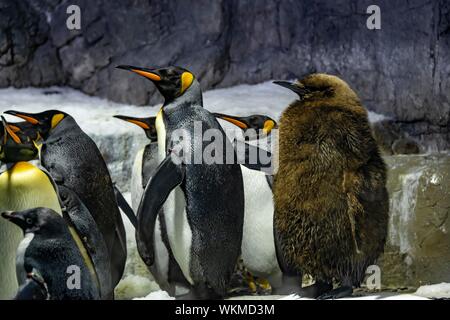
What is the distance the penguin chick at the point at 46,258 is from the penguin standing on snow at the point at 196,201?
56 centimetres

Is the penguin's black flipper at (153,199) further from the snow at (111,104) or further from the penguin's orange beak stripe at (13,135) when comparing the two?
the snow at (111,104)

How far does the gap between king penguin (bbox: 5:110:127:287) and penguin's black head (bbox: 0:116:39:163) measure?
0.15m

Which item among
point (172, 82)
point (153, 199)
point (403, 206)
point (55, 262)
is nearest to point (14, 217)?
point (55, 262)

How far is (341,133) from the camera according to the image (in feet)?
9.60

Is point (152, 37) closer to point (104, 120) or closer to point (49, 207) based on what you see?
point (104, 120)

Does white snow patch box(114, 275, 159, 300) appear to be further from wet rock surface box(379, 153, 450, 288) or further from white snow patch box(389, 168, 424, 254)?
white snow patch box(389, 168, 424, 254)

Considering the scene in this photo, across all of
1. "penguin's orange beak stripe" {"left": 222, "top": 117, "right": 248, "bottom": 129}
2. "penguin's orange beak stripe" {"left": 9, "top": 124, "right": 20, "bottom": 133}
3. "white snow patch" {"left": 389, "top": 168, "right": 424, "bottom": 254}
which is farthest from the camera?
"white snow patch" {"left": 389, "top": 168, "right": 424, "bottom": 254}

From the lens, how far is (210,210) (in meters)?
3.20

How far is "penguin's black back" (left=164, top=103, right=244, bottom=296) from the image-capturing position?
318cm

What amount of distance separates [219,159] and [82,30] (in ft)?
7.20

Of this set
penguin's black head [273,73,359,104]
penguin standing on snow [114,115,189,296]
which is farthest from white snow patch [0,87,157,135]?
penguin's black head [273,73,359,104]

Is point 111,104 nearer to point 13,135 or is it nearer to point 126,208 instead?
point 126,208

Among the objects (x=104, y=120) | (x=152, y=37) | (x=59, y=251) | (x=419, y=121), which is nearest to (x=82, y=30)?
(x=152, y=37)

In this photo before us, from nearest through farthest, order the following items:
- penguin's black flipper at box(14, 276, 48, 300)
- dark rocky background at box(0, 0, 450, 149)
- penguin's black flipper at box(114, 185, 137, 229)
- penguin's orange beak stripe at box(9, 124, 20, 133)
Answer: penguin's black flipper at box(14, 276, 48, 300) < penguin's orange beak stripe at box(9, 124, 20, 133) < penguin's black flipper at box(114, 185, 137, 229) < dark rocky background at box(0, 0, 450, 149)
